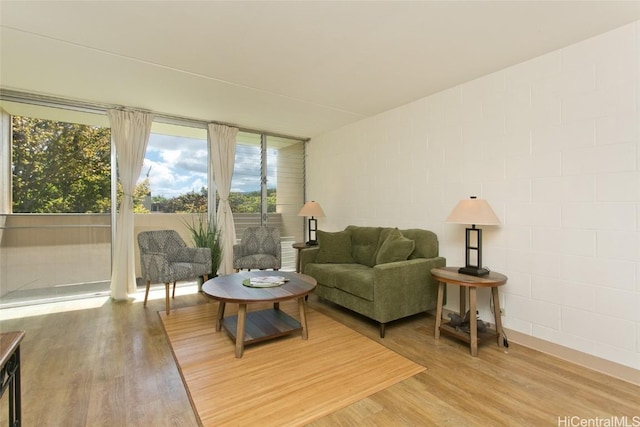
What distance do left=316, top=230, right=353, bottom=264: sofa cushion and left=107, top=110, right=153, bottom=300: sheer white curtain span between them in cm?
253

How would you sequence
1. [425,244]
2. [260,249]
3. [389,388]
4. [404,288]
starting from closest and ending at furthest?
1. [389,388]
2. [404,288]
3. [425,244]
4. [260,249]

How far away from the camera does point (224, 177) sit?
15.4 ft

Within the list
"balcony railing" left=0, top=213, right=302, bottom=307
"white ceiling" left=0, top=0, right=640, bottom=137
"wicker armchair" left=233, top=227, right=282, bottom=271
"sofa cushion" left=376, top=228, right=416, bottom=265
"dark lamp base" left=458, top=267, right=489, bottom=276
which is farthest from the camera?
"wicker armchair" left=233, top=227, right=282, bottom=271

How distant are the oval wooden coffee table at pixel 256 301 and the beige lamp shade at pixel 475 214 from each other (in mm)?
1489

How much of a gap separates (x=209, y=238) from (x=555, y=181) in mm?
4019

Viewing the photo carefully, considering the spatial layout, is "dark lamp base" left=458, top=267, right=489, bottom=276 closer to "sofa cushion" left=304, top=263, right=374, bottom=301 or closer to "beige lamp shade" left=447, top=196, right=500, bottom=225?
"beige lamp shade" left=447, top=196, right=500, bottom=225

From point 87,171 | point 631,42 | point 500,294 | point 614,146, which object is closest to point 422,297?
point 500,294

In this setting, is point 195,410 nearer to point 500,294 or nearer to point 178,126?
point 500,294

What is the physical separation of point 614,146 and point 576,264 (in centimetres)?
93

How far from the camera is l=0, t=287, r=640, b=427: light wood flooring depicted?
1.71 metres

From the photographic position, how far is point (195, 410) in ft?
5.82

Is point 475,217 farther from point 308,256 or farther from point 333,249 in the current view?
point 308,256

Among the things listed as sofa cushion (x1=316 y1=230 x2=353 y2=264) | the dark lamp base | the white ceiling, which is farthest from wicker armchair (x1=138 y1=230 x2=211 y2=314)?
the dark lamp base

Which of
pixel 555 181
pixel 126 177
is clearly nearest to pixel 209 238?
pixel 126 177
